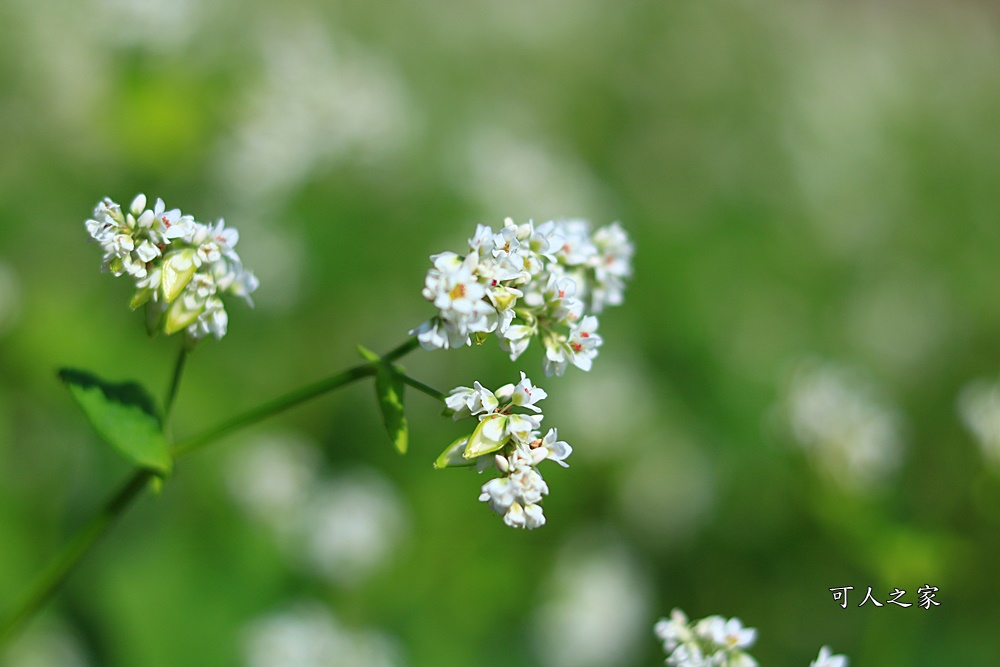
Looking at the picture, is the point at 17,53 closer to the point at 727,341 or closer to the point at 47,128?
the point at 47,128

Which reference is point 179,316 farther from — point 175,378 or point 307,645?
point 307,645

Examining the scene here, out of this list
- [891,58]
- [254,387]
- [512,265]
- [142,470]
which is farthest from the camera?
[891,58]

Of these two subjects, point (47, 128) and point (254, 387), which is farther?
point (47, 128)

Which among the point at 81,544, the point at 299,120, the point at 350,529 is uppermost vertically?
the point at 299,120

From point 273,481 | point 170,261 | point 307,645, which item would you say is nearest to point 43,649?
point 307,645

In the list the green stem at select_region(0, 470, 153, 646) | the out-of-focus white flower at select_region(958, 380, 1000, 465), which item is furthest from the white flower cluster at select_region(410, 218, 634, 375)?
the out-of-focus white flower at select_region(958, 380, 1000, 465)

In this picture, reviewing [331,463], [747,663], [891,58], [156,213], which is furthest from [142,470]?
[891,58]

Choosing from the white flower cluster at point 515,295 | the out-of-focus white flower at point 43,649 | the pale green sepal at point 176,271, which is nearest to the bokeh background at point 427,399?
the out-of-focus white flower at point 43,649
